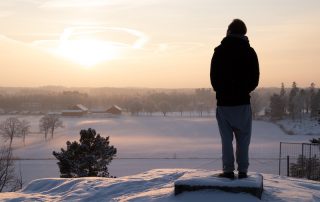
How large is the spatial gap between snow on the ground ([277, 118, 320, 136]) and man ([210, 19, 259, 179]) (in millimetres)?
79329

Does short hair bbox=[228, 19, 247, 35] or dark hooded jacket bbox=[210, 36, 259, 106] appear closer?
dark hooded jacket bbox=[210, 36, 259, 106]

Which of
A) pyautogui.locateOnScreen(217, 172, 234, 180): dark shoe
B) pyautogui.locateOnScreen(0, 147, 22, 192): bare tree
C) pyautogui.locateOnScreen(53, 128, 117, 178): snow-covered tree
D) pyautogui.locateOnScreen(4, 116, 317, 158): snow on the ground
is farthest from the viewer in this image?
pyautogui.locateOnScreen(4, 116, 317, 158): snow on the ground

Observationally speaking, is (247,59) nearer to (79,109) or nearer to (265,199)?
(265,199)

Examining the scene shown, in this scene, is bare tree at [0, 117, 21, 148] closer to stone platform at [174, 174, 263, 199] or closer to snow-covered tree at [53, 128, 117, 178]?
snow-covered tree at [53, 128, 117, 178]

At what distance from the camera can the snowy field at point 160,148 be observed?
4438cm

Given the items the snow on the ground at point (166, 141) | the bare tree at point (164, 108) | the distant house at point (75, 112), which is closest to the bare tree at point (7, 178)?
the snow on the ground at point (166, 141)

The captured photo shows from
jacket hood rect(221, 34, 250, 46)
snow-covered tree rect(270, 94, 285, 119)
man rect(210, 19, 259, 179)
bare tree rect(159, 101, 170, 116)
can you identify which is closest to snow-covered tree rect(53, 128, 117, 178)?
man rect(210, 19, 259, 179)

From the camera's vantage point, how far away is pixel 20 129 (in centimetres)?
8244

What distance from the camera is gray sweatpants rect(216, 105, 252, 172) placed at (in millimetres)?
7000

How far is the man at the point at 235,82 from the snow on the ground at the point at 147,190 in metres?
0.64

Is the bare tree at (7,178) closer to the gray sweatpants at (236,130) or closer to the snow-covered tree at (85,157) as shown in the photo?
the snow-covered tree at (85,157)

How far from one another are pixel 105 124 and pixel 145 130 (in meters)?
14.9

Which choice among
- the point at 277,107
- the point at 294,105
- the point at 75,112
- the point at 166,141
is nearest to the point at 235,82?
the point at 166,141

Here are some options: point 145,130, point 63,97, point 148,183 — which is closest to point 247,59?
point 148,183
